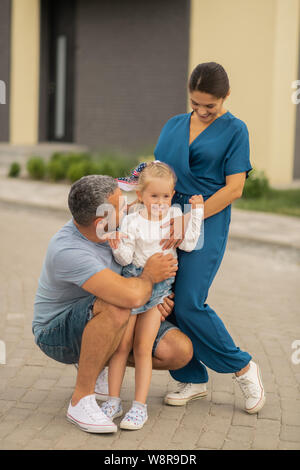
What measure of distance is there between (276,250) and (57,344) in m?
5.63

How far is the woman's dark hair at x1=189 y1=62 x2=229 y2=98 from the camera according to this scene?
3.64 m

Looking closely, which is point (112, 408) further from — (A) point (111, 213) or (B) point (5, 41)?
(B) point (5, 41)

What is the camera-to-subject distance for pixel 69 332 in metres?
3.79

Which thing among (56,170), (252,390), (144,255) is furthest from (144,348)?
(56,170)

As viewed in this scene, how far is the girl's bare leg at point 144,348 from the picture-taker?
3762mm


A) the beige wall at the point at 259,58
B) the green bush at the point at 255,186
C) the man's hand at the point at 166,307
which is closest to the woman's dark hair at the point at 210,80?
the man's hand at the point at 166,307

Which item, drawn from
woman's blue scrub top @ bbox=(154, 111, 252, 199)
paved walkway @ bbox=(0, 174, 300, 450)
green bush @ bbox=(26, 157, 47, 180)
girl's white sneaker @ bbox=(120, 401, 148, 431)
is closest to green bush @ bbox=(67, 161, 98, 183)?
green bush @ bbox=(26, 157, 47, 180)

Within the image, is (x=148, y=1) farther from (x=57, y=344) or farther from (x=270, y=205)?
(x=57, y=344)

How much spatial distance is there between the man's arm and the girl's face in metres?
0.22

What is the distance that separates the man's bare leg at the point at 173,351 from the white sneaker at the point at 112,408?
0.77ft

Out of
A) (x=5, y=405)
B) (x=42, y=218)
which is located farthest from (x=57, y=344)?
(x=42, y=218)

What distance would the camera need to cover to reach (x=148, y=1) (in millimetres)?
15945

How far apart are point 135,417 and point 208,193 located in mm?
1210

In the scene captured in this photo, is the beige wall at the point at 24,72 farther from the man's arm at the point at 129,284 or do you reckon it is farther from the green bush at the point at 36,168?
the man's arm at the point at 129,284
